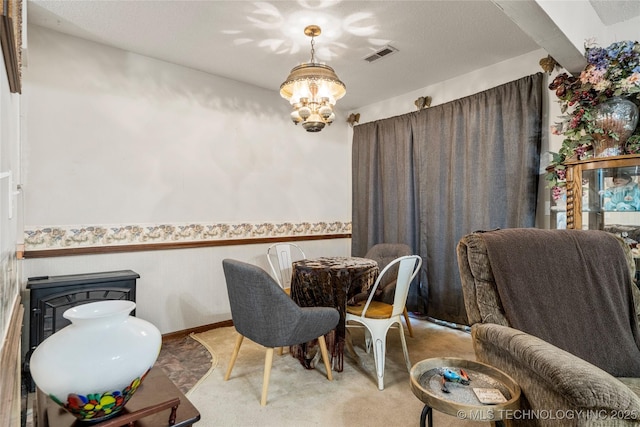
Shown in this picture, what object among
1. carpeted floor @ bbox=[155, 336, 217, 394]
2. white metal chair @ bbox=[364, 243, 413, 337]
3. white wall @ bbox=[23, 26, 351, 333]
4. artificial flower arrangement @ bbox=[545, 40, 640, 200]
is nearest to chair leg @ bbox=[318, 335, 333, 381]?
white metal chair @ bbox=[364, 243, 413, 337]

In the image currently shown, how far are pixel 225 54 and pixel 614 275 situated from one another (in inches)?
124

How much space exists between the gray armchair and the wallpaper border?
8.25ft

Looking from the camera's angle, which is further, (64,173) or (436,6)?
(64,173)

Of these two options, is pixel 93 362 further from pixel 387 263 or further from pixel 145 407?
pixel 387 263

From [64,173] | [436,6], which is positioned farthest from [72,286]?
[436,6]

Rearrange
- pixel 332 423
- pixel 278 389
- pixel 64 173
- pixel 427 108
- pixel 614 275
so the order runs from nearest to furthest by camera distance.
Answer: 1. pixel 614 275
2. pixel 332 423
3. pixel 278 389
4. pixel 64 173
5. pixel 427 108

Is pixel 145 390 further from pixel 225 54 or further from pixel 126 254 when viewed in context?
pixel 225 54

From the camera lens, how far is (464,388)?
1.29 meters

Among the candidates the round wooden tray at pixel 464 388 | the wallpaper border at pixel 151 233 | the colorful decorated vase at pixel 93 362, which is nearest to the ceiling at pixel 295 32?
the wallpaper border at pixel 151 233

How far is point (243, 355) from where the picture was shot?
2.77 m

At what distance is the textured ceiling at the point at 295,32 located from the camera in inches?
92.1

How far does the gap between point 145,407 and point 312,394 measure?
1.49 metres

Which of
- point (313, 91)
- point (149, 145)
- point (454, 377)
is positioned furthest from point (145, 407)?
point (149, 145)

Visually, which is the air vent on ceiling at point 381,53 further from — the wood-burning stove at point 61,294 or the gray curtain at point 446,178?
the wood-burning stove at point 61,294
